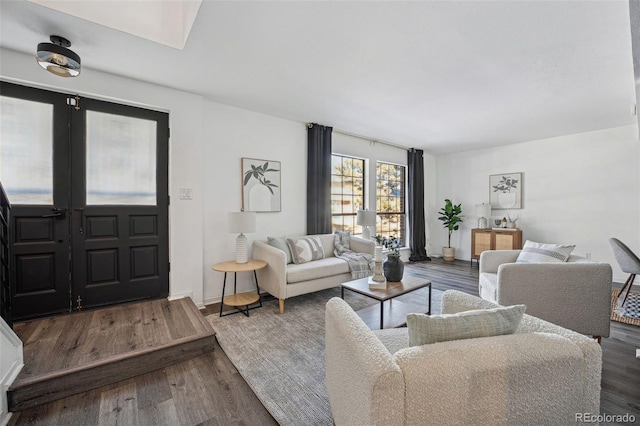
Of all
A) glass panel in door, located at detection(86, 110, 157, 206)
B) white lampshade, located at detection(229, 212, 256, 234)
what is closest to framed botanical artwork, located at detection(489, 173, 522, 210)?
white lampshade, located at detection(229, 212, 256, 234)

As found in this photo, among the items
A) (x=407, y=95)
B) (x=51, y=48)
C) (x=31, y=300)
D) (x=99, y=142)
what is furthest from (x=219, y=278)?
(x=407, y=95)

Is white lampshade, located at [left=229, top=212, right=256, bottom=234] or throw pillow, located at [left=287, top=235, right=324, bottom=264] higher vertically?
white lampshade, located at [left=229, top=212, right=256, bottom=234]

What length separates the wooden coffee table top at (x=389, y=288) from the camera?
2.46 metres

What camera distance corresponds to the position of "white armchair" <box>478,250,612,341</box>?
2096mm

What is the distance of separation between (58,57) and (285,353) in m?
2.95

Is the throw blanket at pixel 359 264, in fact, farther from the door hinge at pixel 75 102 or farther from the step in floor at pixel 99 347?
the door hinge at pixel 75 102

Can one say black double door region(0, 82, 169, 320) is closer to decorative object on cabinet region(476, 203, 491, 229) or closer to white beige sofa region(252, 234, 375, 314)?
white beige sofa region(252, 234, 375, 314)

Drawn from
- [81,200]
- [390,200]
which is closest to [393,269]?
[81,200]

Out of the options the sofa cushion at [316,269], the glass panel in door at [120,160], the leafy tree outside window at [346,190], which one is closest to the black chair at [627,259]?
the sofa cushion at [316,269]

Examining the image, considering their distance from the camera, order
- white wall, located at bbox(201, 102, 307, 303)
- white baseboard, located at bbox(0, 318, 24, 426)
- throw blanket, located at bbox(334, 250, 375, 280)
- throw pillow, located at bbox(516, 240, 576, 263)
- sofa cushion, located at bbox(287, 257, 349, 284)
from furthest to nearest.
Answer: throw blanket, located at bbox(334, 250, 375, 280) < white wall, located at bbox(201, 102, 307, 303) < sofa cushion, located at bbox(287, 257, 349, 284) < throw pillow, located at bbox(516, 240, 576, 263) < white baseboard, located at bbox(0, 318, 24, 426)

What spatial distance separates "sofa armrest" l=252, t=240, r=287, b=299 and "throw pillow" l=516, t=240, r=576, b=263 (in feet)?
8.53

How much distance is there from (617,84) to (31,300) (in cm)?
616

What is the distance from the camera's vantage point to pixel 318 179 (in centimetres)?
436

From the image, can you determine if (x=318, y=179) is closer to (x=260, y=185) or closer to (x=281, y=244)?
(x=260, y=185)
